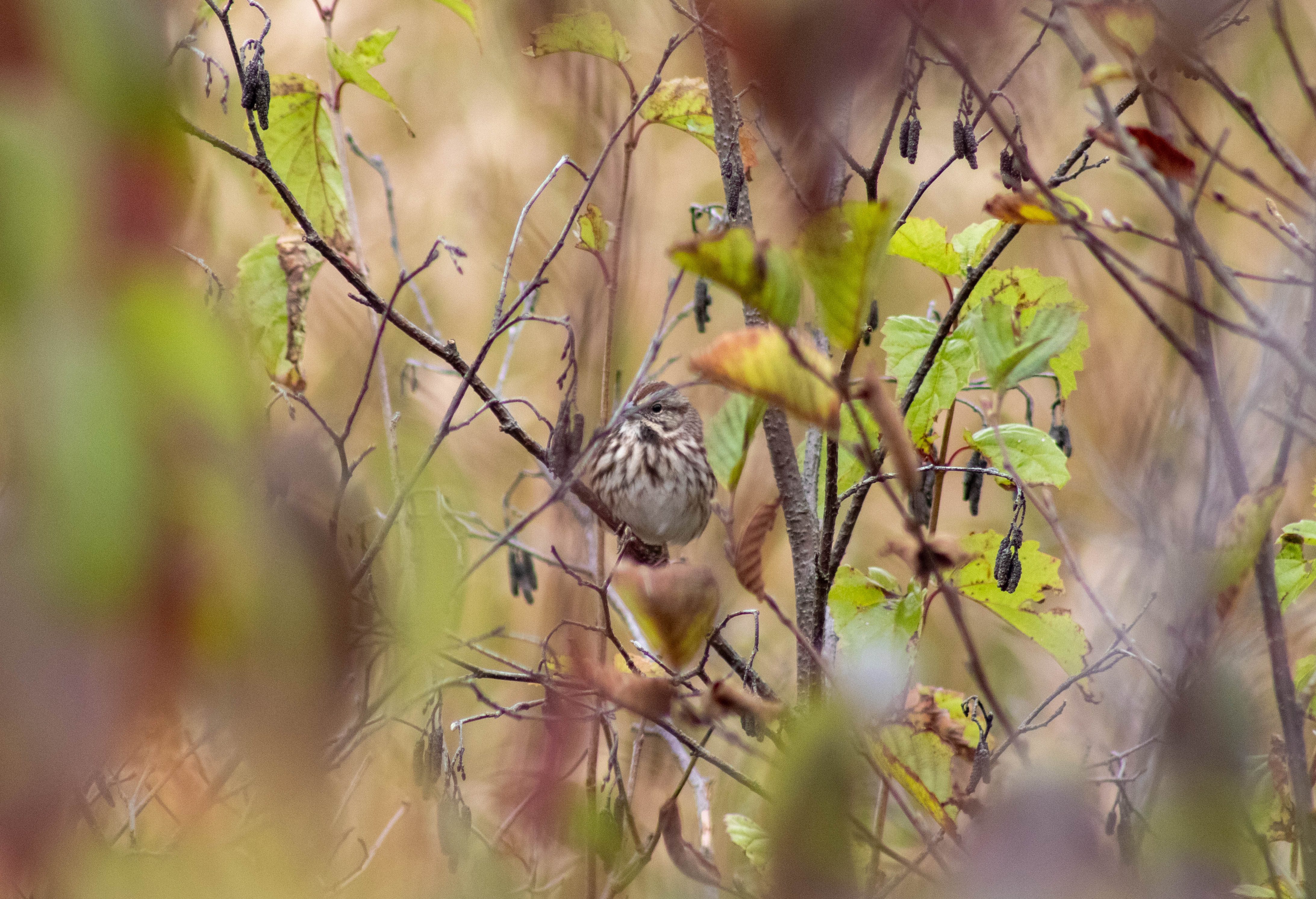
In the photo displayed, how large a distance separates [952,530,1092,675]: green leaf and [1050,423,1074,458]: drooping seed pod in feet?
0.68

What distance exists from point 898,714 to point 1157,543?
323 millimetres

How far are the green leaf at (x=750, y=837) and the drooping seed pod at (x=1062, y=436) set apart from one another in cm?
75

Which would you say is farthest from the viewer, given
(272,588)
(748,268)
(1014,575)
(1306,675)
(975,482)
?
(975,482)

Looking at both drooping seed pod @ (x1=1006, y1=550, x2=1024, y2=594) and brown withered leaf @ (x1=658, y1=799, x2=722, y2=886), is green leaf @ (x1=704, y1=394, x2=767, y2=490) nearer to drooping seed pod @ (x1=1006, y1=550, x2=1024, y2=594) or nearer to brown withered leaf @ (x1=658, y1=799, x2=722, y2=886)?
brown withered leaf @ (x1=658, y1=799, x2=722, y2=886)

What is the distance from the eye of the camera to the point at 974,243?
1585mm

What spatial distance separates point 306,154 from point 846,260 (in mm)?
1375

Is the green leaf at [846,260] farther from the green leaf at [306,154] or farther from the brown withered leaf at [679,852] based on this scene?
the green leaf at [306,154]

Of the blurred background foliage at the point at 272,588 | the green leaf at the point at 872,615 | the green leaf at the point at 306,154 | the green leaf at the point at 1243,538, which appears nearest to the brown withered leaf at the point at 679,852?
the blurred background foliage at the point at 272,588

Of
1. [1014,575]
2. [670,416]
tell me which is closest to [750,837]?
[1014,575]

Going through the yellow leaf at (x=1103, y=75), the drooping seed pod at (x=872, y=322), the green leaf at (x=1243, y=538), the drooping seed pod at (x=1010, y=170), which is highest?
the drooping seed pod at (x=1010, y=170)

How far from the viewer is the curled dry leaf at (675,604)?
2.68 ft

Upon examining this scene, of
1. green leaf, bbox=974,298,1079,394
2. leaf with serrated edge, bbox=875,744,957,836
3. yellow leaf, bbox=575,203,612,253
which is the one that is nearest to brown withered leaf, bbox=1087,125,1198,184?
green leaf, bbox=974,298,1079,394

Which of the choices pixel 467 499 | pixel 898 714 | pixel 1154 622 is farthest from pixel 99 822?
pixel 1154 622

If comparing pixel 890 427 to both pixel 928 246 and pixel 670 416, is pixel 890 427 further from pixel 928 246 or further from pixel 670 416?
pixel 670 416
